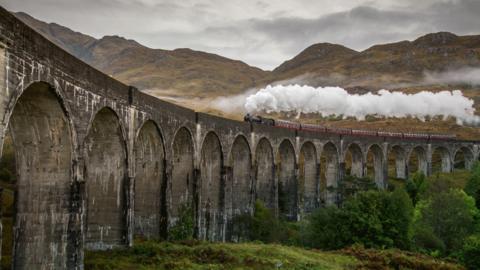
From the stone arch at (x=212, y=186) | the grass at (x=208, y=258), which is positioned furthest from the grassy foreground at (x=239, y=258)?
the stone arch at (x=212, y=186)

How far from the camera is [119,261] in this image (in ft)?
62.0

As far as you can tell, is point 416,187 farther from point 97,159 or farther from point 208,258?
point 97,159

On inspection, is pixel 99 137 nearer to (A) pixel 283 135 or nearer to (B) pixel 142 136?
(B) pixel 142 136

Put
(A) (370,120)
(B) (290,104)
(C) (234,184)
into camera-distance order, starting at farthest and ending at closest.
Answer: (A) (370,120)
(B) (290,104)
(C) (234,184)

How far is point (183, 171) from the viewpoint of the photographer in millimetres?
29156

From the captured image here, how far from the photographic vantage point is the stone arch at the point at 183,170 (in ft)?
94.4

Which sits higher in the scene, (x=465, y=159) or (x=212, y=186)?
(x=212, y=186)

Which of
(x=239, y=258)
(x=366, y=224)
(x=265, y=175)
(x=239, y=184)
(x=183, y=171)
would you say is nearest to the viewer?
(x=239, y=258)

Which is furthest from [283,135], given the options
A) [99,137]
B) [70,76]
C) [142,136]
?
[70,76]

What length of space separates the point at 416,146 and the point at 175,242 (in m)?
52.8

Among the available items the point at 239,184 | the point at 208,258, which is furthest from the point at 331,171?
the point at 208,258

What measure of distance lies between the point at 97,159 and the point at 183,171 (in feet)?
29.9

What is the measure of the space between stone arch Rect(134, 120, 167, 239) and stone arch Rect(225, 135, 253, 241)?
1019 cm

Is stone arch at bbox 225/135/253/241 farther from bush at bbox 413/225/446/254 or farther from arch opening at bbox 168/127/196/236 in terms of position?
bush at bbox 413/225/446/254
